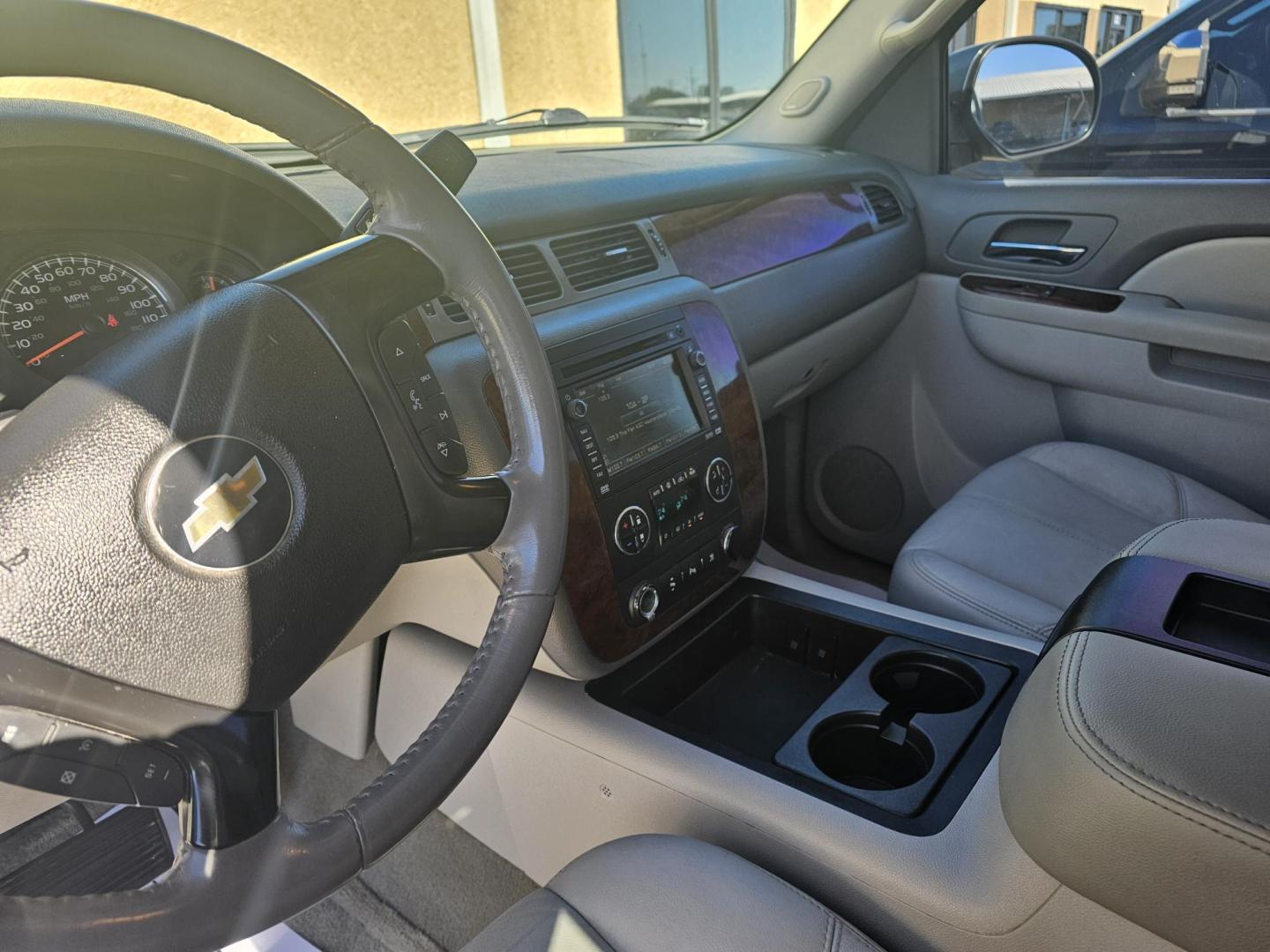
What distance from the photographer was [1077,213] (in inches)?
77.8

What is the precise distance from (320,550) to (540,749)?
1.89 ft

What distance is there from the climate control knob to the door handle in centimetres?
126

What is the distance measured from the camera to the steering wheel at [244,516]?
615 millimetres

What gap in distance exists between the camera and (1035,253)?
80.6 inches

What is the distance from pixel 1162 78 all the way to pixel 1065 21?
25 centimetres

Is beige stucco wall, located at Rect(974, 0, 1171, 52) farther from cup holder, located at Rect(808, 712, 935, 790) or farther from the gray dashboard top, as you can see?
cup holder, located at Rect(808, 712, 935, 790)

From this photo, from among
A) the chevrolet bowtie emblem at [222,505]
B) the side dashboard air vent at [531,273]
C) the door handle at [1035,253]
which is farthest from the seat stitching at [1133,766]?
the door handle at [1035,253]

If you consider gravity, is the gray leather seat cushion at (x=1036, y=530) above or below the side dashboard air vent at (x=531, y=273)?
below

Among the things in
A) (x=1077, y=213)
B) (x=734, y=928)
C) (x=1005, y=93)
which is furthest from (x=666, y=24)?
(x=734, y=928)

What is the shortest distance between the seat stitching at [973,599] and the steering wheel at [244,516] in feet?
2.51

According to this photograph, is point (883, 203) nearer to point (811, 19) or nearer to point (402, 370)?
point (811, 19)

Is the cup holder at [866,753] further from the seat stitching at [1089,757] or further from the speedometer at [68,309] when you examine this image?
the speedometer at [68,309]

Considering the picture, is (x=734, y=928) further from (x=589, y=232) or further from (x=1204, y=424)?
(x=1204, y=424)

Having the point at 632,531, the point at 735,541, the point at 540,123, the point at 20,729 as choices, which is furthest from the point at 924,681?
the point at 540,123
